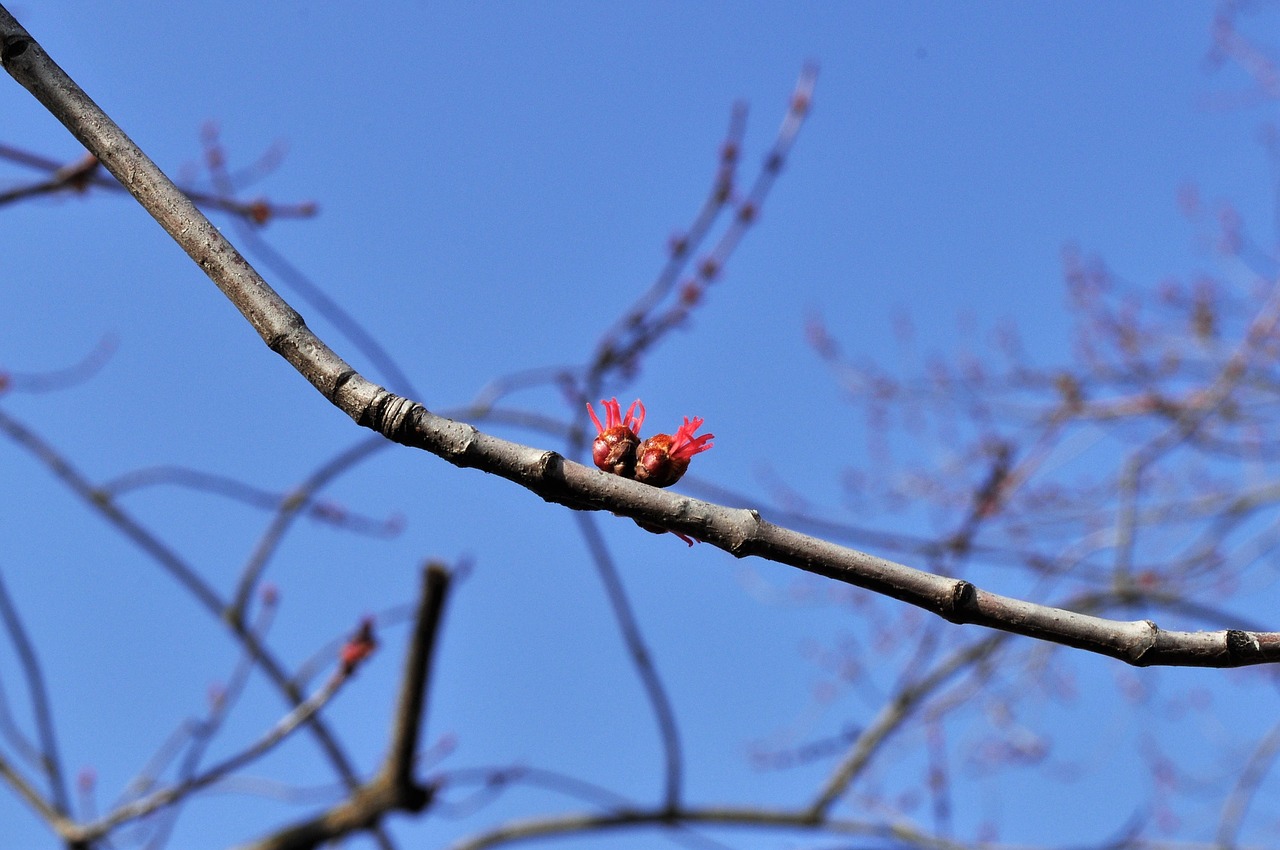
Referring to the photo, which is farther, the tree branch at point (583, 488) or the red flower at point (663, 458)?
the red flower at point (663, 458)

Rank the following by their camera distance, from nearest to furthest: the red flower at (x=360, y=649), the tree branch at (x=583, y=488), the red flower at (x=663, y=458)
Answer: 1. the tree branch at (x=583, y=488)
2. the red flower at (x=663, y=458)
3. the red flower at (x=360, y=649)

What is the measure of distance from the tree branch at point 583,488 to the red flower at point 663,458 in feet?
0.93

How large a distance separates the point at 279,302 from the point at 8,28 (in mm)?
678

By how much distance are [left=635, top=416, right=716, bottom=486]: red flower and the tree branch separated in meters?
0.28

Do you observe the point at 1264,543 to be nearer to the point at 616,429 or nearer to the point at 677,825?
the point at 677,825

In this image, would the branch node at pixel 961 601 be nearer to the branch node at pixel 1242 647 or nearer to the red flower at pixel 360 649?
the branch node at pixel 1242 647

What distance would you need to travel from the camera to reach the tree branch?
1.26 m

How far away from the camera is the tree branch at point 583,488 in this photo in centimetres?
126

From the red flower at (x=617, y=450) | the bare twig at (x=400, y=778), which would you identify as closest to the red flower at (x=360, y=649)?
the bare twig at (x=400, y=778)

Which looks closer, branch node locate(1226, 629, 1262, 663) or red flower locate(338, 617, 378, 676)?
branch node locate(1226, 629, 1262, 663)

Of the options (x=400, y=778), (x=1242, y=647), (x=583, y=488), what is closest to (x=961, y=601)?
(x=1242, y=647)

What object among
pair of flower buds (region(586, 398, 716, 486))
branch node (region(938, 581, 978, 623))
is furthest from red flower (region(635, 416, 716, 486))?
branch node (region(938, 581, 978, 623))

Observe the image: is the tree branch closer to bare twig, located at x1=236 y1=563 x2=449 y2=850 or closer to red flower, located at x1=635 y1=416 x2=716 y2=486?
red flower, located at x1=635 y1=416 x2=716 y2=486

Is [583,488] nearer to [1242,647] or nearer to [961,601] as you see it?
[961,601]
